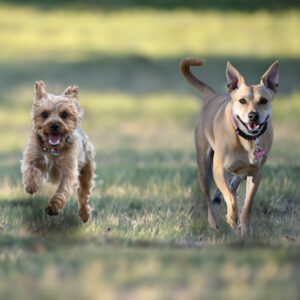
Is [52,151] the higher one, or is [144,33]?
[144,33]

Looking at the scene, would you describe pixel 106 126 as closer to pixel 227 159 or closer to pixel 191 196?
pixel 191 196

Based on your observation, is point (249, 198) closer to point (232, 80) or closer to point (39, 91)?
point (232, 80)

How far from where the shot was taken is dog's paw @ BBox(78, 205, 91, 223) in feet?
24.4

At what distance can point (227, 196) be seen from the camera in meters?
7.00

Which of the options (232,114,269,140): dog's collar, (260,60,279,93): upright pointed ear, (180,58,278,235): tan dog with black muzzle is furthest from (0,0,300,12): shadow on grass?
(232,114,269,140): dog's collar

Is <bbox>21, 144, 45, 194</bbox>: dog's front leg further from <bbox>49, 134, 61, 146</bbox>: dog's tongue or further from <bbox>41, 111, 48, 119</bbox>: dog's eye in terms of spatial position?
<bbox>41, 111, 48, 119</bbox>: dog's eye

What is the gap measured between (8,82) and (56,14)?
557 cm

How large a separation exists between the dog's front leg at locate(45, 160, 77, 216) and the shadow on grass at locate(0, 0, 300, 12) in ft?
74.3

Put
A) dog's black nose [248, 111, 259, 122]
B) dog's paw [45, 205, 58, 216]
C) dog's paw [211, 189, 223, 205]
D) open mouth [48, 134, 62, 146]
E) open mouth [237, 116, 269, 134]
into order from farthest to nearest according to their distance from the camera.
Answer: dog's paw [211, 189, 223, 205], open mouth [48, 134, 62, 146], open mouth [237, 116, 269, 134], dog's black nose [248, 111, 259, 122], dog's paw [45, 205, 58, 216]

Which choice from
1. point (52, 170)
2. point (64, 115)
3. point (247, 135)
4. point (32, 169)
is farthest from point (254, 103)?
point (32, 169)

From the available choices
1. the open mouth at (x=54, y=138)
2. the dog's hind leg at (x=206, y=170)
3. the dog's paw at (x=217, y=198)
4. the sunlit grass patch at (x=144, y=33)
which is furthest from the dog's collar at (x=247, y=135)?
the sunlit grass patch at (x=144, y=33)

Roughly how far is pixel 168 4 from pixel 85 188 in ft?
74.6

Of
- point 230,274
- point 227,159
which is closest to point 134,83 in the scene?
point 227,159

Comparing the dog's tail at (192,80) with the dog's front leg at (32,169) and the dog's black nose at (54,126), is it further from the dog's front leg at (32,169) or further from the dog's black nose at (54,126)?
the dog's front leg at (32,169)
